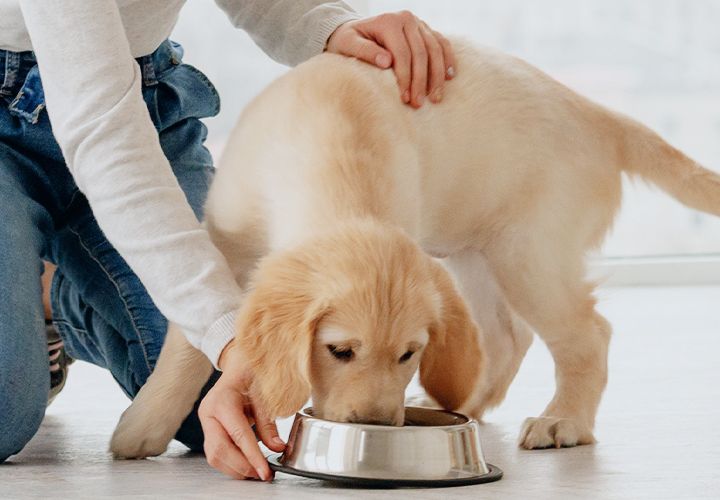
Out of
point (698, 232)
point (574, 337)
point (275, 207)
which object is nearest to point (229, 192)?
point (275, 207)

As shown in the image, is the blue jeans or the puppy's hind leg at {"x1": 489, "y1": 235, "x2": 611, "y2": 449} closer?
the blue jeans

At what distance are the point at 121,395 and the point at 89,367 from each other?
0.70m

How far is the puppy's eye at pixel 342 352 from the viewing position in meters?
1.67

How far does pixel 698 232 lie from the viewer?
17.4 ft

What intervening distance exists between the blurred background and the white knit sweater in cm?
348

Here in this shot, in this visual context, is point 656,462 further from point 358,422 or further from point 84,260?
point 84,260

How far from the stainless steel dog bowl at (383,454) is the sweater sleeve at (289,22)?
856 mm

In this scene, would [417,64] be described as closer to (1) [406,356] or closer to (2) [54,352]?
(1) [406,356]

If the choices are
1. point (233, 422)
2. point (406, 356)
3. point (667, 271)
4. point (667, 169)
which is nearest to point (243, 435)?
point (233, 422)

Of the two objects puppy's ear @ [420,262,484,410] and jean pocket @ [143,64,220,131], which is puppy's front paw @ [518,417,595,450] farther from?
jean pocket @ [143,64,220,131]

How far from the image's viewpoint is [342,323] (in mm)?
1629

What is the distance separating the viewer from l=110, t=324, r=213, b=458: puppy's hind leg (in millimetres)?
2029

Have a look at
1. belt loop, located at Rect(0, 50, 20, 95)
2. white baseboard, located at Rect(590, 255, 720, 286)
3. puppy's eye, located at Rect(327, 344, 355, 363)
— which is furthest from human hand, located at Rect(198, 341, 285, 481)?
white baseboard, located at Rect(590, 255, 720, 286)

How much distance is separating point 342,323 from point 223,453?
0.80 feet
